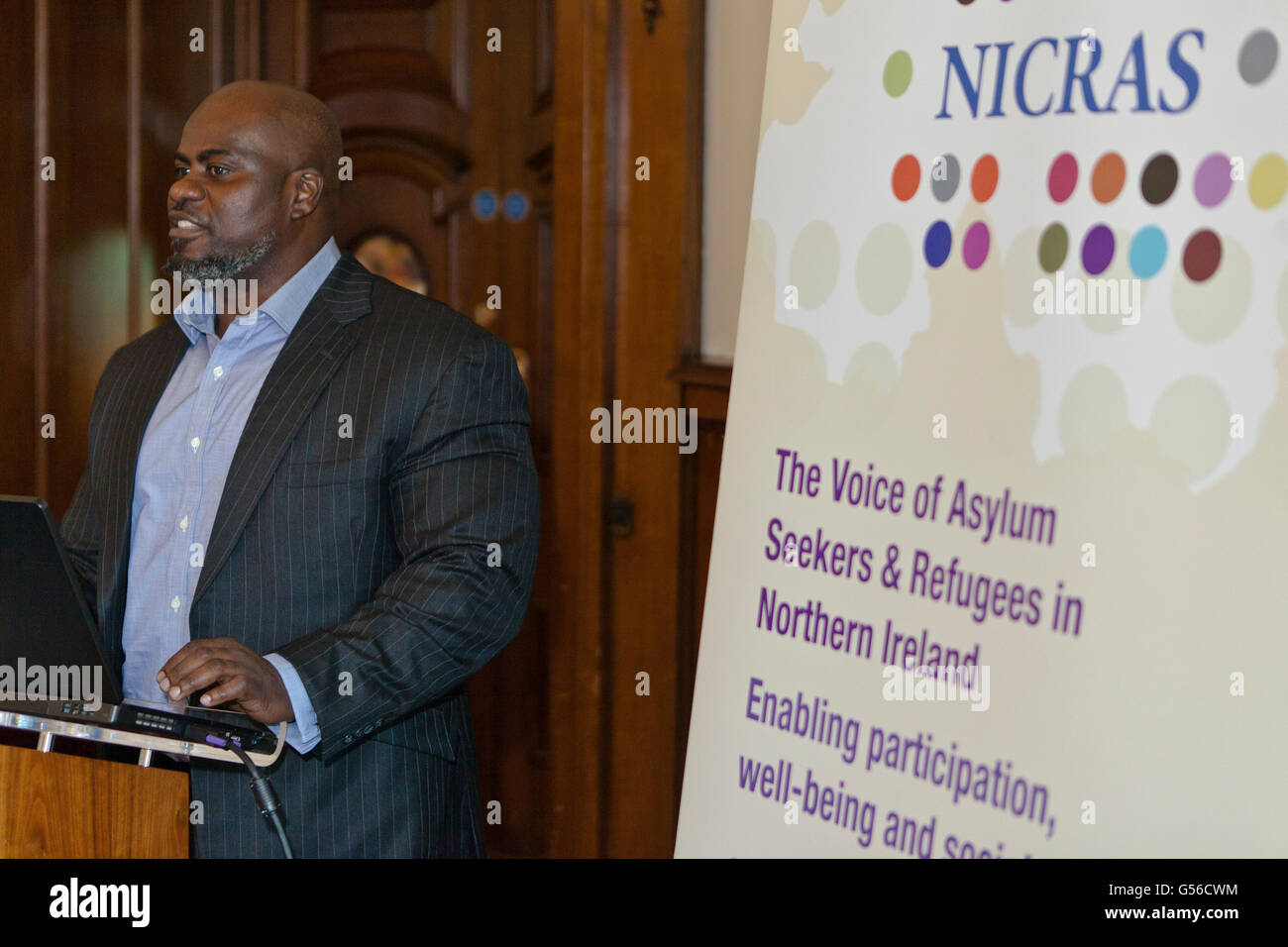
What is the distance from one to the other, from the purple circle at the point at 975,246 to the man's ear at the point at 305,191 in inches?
40.1

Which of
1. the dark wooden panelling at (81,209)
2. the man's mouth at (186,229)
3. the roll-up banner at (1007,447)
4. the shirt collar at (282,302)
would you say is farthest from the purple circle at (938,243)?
the dark wooden panelling at (81,209)

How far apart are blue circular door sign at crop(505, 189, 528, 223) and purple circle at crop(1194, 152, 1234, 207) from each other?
2.15m

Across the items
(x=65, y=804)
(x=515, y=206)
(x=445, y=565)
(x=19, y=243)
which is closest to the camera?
(x=65, y=804)

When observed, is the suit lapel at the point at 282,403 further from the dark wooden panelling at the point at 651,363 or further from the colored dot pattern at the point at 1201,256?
the colored dot pattern at the point at 1201,256

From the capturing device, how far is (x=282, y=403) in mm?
1799

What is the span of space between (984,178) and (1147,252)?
7.8 inches

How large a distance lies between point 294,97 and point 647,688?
129 cm

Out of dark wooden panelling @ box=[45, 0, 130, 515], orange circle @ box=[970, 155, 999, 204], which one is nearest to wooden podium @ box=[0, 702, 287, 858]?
orange circle @ box=[970, 155, 999, 204]

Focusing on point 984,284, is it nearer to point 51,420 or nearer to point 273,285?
point 273,285

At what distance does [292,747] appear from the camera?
5.61 ft

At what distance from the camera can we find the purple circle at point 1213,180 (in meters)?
1.12

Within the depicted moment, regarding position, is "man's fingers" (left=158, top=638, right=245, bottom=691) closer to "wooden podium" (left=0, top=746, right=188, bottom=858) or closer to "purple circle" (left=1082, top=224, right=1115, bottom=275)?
"wooden podium" (left=0, top=746, right=188, bottom=858)

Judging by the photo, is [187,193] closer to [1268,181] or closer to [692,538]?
[692,538]

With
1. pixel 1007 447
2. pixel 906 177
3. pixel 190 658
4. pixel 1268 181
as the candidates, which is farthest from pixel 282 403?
pixel 1268 181
